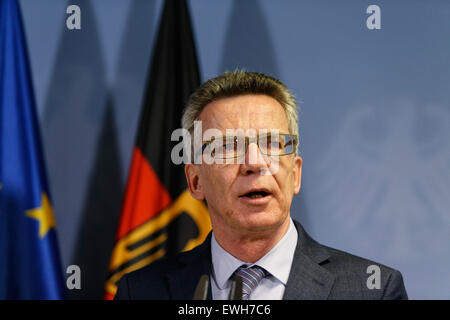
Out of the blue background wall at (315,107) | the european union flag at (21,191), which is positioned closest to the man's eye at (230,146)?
the blue background wall at (315,107)

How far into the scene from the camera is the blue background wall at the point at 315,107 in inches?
103

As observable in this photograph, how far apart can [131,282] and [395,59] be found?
199 centimetres

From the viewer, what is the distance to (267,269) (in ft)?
4.20

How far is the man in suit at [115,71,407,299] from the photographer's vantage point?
1230 mm

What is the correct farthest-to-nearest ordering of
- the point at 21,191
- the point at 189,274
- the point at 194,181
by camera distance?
the point at 21,191 → the point at 194,181 → the point at 189,274

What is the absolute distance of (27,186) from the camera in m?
2.57

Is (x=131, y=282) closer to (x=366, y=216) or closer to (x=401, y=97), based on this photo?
(x=366, y=216)

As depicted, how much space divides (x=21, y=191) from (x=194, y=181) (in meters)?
1.43

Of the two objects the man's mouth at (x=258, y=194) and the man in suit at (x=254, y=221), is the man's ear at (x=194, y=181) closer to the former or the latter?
the man in suit at (x=254, y=221)

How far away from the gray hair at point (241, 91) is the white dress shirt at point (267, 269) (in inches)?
11.5

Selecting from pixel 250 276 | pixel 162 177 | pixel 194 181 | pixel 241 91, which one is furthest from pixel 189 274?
pixel 162 177

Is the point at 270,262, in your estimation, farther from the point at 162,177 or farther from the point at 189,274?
the point at 162,177

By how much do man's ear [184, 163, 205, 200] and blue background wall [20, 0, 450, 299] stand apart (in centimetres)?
127

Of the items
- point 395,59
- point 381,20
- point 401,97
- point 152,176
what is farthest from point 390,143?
point 152,176
